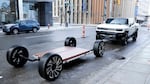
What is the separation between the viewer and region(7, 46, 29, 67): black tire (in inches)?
296

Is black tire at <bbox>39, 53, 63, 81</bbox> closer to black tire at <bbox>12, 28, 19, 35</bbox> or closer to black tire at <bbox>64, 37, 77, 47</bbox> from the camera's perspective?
black tire at <bbox>64, 37, 77, 47</bbox>

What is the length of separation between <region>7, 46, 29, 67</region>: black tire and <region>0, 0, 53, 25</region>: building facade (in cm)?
2165

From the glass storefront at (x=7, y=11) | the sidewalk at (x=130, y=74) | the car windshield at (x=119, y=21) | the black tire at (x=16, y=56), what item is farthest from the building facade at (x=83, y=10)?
the sidewalk at (x=130, y=74)

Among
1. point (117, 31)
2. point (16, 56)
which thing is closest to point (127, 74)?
point (16, 56)

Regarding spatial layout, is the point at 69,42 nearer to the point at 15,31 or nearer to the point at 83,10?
the point at 15,31

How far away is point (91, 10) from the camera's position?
65312mm

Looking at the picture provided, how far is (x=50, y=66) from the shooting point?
638 centimetres

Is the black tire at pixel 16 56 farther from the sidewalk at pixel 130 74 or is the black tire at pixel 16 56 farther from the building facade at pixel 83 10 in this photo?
the building facade at pixel 83 10

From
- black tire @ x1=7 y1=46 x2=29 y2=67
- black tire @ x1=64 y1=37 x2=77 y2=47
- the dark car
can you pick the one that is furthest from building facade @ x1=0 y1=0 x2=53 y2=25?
black tire @ x1=7 y1=46 x2=29 y2=67

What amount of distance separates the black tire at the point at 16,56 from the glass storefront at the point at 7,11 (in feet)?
70.9

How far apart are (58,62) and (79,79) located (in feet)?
2.84

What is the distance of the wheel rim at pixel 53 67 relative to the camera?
629cm

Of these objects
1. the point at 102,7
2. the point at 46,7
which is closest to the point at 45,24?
the point at 46,7

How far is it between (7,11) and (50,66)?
2468cm
